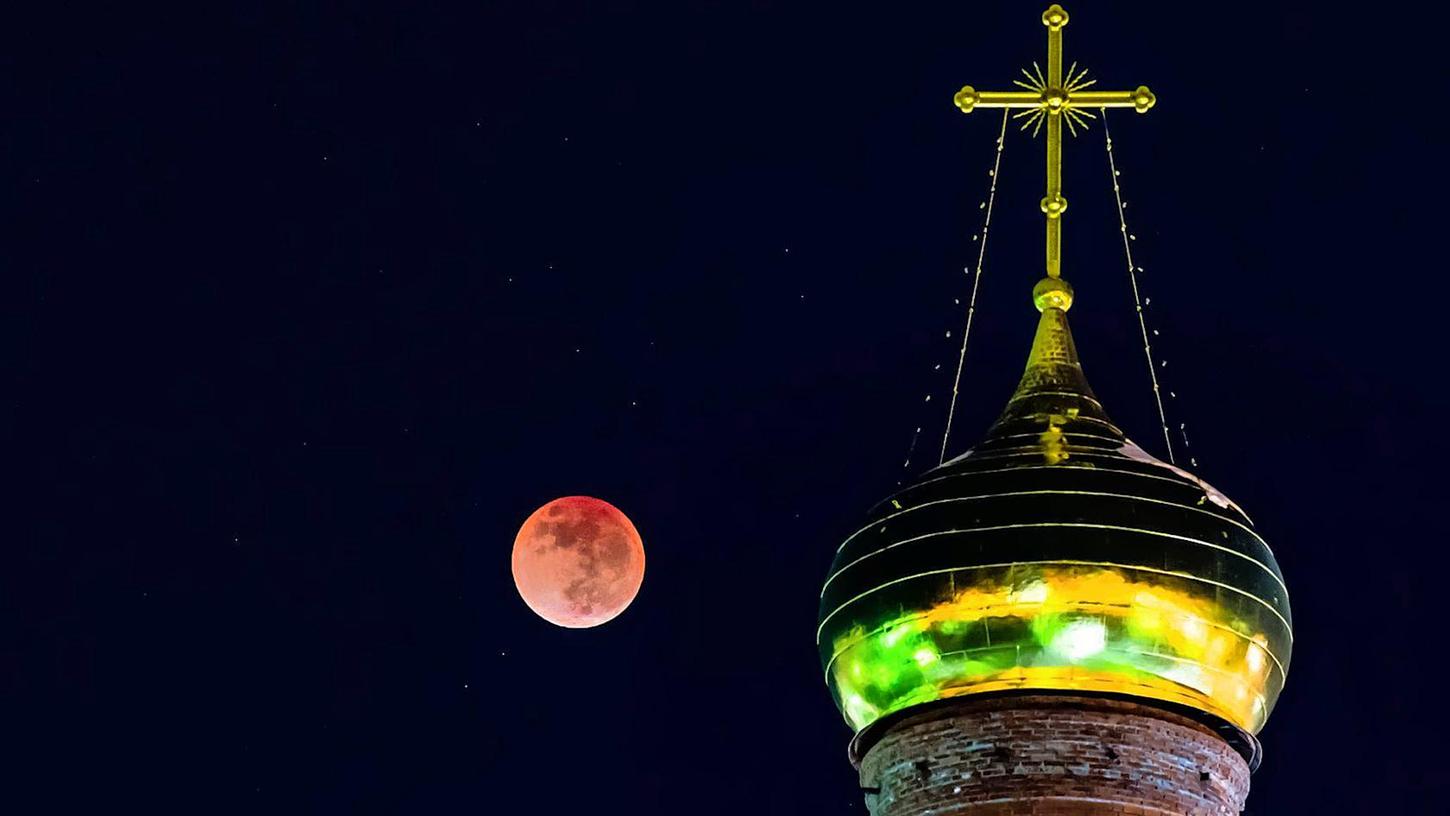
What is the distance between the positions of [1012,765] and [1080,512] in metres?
2.22

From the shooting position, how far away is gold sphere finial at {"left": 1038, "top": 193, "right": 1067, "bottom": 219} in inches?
1458

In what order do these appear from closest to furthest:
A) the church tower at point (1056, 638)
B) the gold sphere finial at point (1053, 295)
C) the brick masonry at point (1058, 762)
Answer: the brick masonry at point (1058, 762)
the church tower at point (1056, 638)
the gold sphere finial at point (1053, 295)

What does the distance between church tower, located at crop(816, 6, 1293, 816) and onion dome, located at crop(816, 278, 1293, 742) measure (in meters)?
0.02

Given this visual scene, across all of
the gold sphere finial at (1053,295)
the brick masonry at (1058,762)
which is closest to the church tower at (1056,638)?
the brick masonry at (1058,762)

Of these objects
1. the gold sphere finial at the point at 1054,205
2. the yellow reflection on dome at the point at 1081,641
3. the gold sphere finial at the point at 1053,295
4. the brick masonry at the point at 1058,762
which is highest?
the gold sphere finial at the point at 1054,205

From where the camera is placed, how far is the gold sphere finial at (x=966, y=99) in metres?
36.5

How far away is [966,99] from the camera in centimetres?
3650

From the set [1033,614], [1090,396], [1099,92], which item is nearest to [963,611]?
[1033,614]

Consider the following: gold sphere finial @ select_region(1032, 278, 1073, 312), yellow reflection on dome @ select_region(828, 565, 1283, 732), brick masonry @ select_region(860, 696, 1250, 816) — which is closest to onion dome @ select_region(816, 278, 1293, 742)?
yellow reflection on dome @ select_region(828, 565, 1283, 732)

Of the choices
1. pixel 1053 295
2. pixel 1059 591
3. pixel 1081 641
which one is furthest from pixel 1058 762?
pixel 1053 295

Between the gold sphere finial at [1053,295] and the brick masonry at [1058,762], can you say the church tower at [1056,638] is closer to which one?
the brick masonry at [1058,762]

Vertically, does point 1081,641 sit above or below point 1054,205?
below

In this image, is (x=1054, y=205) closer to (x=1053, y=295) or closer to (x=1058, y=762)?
(x=1053, y=295)

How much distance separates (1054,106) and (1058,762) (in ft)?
22.3
